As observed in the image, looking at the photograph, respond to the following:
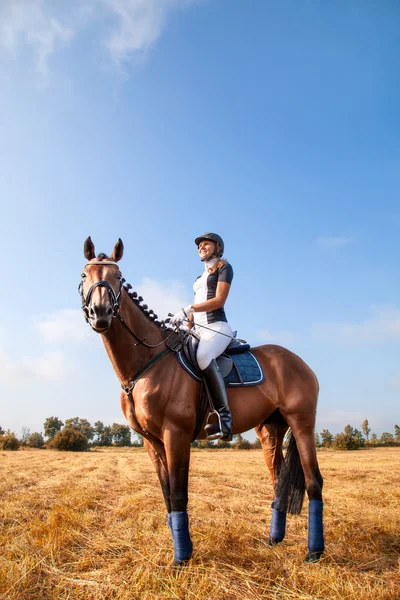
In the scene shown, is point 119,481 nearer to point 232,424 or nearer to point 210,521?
point 210,521

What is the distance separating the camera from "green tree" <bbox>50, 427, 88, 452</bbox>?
32625mm

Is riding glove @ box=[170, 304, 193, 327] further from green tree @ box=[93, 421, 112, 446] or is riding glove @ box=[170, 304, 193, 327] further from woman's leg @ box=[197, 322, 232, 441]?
green tree @ box=[93, 421, 112, 446]

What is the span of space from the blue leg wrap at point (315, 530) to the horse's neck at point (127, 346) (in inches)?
113

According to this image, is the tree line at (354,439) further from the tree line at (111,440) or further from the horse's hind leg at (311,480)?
the horse's hind leg at (311,480)

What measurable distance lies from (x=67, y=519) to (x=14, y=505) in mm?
1929

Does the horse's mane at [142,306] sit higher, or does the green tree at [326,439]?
the horse's mane at [142,306]

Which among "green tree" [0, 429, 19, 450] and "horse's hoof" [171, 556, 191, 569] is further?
"green tree" [0, 429, 19, 450]

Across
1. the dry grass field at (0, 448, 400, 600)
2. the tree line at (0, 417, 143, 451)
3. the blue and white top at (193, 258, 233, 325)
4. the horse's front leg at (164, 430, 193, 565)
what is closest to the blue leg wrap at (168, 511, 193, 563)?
the horse's front leg at (164, 430, 193, 565)

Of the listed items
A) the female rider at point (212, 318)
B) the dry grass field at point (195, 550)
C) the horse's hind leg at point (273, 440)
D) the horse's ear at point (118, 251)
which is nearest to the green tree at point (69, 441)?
the dry grass field at point (195, 550)

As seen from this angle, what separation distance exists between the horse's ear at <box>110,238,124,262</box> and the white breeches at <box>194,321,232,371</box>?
149 centimetres

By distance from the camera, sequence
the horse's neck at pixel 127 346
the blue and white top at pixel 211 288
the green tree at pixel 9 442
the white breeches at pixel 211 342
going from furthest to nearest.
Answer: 1. the green tree at pixel 9 442
2. the blue and white top at pixel 211 288
3. the white breeches at pixel 211 342
4. the horse's neck at pixel 127 346

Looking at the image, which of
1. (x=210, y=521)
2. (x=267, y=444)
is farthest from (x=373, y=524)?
(x=210, y=521)

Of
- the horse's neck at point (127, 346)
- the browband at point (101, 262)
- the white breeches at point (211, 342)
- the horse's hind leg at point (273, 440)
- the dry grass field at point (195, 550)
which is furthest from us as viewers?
the horse's hind leg at point (273, 440)

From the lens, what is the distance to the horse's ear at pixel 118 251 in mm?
4637
